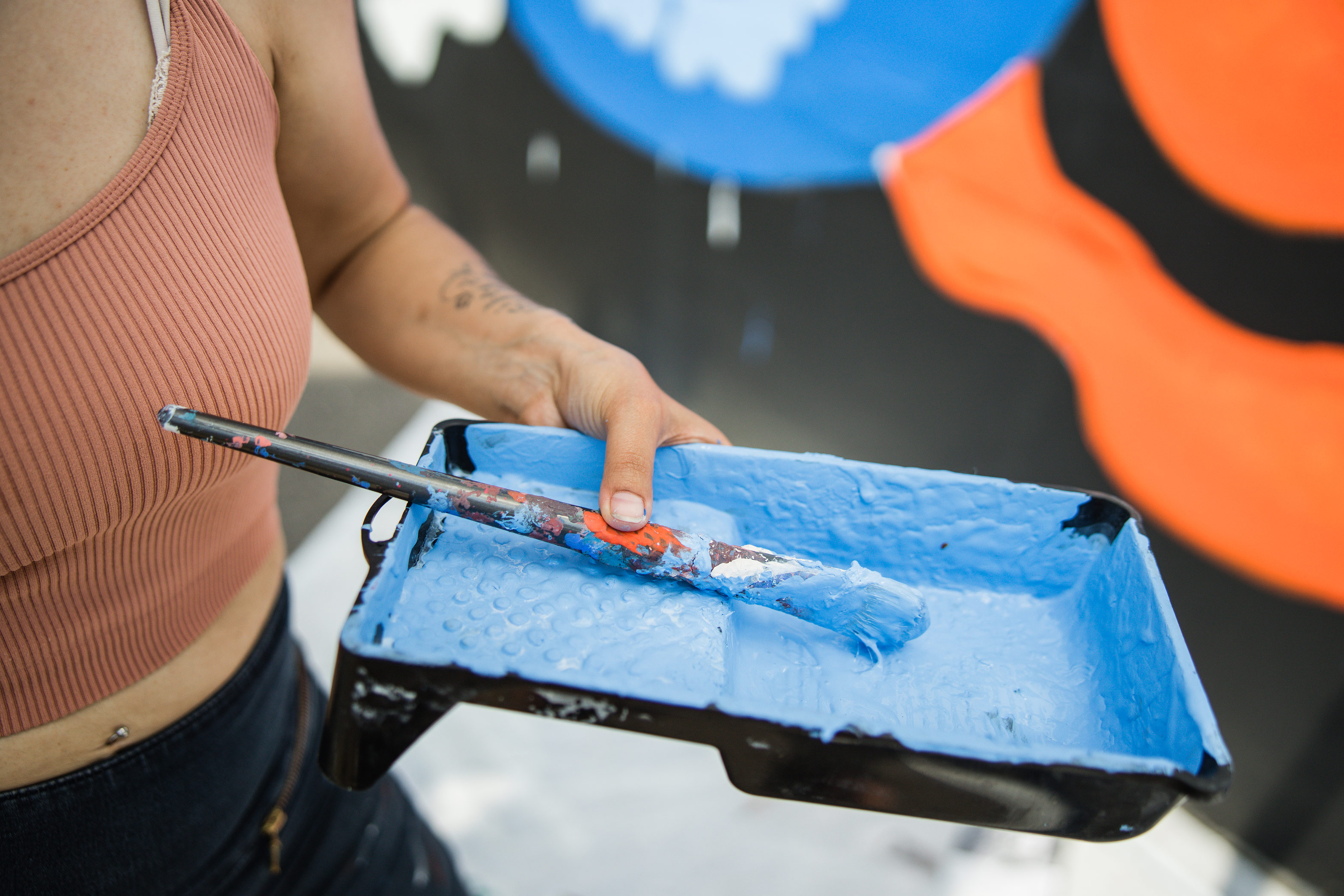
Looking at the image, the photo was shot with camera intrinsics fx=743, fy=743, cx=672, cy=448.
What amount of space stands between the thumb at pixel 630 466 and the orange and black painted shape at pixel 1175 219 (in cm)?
76

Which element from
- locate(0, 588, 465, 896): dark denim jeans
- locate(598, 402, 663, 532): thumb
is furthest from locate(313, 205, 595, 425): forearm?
locate(0, 588, 465, 896): dark denim jeans

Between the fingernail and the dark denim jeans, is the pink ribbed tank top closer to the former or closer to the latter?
the dark denim jeans

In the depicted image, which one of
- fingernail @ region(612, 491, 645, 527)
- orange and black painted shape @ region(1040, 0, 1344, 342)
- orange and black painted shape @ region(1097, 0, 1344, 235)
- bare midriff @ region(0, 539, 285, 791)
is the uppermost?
orange and black painted shape @ region(1097, 0, 1344, 235)

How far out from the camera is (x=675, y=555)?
1.49ft

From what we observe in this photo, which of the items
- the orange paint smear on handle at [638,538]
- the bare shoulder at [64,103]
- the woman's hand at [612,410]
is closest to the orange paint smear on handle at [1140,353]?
Result: the woman's hand at [612,410]

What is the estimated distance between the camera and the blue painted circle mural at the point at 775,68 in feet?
3.21

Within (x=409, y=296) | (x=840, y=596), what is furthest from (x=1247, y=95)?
(x=409, y=296)

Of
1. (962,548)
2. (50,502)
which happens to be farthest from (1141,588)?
(50,502)

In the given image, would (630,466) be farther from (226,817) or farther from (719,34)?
(719,34)

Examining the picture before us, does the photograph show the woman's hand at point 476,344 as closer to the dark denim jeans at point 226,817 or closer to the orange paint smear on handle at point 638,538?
the orange paint smear on handle at point 638,538

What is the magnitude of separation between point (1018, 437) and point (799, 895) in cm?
73

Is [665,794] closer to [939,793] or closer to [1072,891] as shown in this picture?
[1072,891]

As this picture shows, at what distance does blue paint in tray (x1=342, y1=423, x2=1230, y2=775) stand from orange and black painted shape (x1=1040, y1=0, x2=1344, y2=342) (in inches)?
22.6

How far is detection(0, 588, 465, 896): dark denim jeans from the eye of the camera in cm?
42
